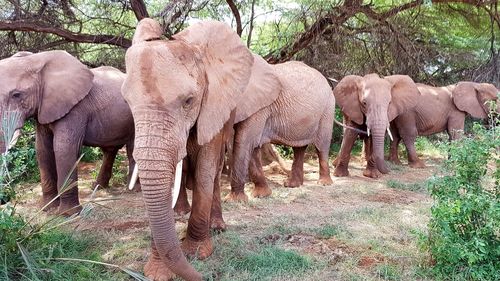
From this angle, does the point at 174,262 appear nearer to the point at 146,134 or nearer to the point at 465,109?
the point at 146,134

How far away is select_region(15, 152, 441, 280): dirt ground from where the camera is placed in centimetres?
450

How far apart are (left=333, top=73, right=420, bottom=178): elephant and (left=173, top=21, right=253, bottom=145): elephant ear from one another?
5.53m

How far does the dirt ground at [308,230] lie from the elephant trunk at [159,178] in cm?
76

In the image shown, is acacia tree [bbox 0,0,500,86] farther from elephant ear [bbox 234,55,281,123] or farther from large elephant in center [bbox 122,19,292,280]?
large elephant in center [bbox 122,19,292,280]

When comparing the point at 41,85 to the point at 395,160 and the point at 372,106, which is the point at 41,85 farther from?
the point at 395,160

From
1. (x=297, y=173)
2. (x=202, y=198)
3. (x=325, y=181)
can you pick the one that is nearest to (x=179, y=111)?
(x=202, y=198)

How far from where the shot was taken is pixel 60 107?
20.7 feet

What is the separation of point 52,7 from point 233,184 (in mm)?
6341

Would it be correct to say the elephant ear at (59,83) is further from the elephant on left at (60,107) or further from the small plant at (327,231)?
the small plant at (327,231)

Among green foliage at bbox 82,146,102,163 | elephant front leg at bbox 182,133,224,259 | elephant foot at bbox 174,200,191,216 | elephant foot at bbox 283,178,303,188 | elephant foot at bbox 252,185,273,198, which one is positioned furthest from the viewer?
green foliage at bbox 82,146,102,163

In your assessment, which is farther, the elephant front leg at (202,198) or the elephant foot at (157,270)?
the elephant front leg at (202,198)

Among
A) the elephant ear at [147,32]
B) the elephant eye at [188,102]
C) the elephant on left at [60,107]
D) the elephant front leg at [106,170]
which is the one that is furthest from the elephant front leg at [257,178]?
the elephant eye at [188,102]

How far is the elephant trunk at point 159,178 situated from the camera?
3.54 meters

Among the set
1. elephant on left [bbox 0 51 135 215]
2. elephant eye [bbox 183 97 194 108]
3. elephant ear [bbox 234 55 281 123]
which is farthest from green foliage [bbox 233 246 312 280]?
elephant on left [bbox 0 51 135 215]
